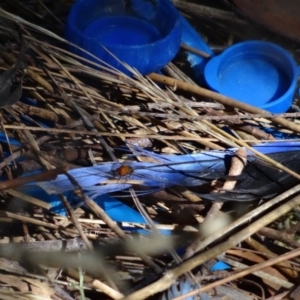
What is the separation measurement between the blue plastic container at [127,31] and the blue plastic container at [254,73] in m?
0.17

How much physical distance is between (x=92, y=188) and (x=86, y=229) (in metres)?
0.10

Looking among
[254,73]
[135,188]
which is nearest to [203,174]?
[135,188]

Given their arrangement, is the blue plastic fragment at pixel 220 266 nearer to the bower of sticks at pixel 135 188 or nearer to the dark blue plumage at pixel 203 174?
the bower of sticks at pixel 135 188

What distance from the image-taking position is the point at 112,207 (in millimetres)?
1432

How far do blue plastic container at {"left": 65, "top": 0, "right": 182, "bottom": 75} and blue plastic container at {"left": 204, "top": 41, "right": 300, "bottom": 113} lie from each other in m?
0.17

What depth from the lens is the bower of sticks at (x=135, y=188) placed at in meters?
1.28

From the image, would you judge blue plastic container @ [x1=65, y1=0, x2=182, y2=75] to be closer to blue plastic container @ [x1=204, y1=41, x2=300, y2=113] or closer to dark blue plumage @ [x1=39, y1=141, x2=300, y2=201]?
blue plastic container @ [x1=204, y1=41, x2=300, y2=113]

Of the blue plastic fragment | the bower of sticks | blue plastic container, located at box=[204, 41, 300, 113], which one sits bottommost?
the blue plastic fragment

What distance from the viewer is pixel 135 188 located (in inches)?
54.7

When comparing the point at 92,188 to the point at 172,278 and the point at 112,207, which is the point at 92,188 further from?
the point at 172,278

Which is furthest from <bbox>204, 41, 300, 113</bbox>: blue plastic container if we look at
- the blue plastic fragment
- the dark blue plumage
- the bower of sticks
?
the blue plastic fragment

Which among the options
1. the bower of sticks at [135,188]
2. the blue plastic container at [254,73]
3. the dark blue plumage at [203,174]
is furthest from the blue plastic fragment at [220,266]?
the blue plastic container at [254,73]

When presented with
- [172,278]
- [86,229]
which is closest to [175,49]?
[86,229]

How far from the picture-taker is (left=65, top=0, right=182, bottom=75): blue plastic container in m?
1.59
